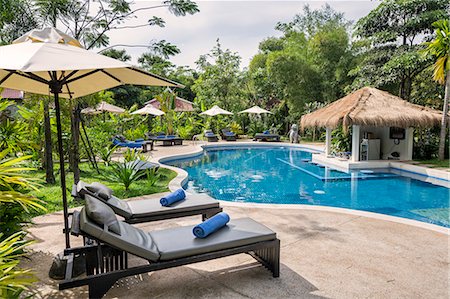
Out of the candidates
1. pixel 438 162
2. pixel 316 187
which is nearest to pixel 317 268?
pixel 316 187

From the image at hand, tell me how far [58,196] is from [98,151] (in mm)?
4610

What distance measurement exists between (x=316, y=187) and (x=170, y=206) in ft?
21.9

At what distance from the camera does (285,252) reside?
4.16 m

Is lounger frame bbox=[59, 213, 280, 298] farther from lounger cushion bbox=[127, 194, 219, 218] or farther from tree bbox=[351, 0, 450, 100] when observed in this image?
tree bbox=[351, 0, 450, 100]

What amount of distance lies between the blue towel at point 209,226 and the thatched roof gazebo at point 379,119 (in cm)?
1046

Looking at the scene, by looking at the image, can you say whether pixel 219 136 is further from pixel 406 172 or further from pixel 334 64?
pixel 406 172

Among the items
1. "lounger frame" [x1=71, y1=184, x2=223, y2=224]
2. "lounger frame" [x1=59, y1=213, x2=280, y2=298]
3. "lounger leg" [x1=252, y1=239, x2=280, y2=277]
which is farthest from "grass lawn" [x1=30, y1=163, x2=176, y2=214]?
"lounger leg" [x1=252, y1=239, x2=280, y2=277]

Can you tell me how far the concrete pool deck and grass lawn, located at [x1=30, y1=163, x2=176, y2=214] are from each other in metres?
1.45

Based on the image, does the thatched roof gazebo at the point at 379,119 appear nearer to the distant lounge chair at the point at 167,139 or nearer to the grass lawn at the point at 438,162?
the grass lawn at the point at 438,162

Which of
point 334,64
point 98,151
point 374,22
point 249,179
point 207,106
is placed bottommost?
point 249,179

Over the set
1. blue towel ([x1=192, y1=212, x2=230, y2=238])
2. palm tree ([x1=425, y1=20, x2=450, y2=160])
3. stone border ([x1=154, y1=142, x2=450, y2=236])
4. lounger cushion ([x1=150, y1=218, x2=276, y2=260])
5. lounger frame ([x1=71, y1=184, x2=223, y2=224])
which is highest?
palm tree ([x1=425, y1=20, x2=450, y2=160])

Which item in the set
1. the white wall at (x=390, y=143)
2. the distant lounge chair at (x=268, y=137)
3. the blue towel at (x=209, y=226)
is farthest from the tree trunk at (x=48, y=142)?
the distant lounge chair at (x=268, y=137)

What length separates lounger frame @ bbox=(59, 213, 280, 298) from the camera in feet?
9.38

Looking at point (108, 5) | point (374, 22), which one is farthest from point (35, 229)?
point (374, 22)
